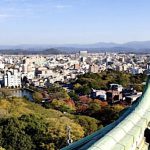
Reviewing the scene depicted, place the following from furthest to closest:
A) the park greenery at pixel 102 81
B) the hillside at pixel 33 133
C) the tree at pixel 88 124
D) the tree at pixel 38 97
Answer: the park greenery at pixel 102 81 < the tree at pixel 38 97 < the tree at pixel 88 124 < the hillside at pixel 33 133

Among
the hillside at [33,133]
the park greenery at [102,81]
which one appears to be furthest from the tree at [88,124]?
the park greenery at [102,81]

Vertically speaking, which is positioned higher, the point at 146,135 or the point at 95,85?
the point at 146,135

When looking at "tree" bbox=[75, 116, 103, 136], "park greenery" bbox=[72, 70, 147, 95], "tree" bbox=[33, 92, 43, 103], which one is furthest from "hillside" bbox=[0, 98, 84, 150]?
"park greenery" bbox=[72, 70, 147, 95]

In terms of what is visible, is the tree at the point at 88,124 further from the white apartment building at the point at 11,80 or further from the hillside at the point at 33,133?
the white apartment building at the point at 11,80

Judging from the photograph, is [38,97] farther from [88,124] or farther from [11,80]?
[11,80]

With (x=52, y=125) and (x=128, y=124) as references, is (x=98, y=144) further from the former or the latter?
(x=52, y=125)

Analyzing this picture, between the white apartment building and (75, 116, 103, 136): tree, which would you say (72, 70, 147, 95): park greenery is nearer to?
(75, 116, 103, 136): tree

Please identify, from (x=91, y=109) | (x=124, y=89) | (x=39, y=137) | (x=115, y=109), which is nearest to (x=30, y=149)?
(x=39, y=137)

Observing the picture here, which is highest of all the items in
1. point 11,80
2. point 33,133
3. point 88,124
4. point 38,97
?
point 33,133

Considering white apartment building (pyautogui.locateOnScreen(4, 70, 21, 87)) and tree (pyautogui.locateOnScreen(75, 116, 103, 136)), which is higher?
tree (pyautogui.locateOnScreen(75, 116, 103, 136))

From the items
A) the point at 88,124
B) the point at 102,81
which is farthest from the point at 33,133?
the point at 102,81

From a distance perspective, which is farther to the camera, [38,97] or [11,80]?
[11,80]
